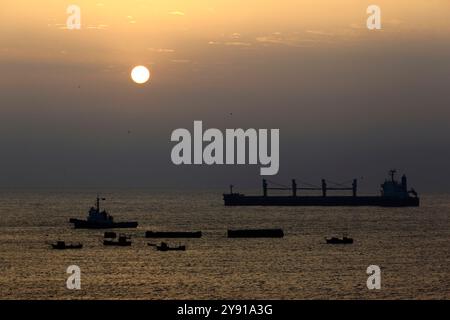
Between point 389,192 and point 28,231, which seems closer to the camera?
point 28,231

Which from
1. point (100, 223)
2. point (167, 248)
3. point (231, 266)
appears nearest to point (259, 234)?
point (100, 223)

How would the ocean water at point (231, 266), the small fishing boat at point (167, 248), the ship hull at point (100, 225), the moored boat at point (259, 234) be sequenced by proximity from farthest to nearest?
1. the ship hull at point (100, 225)
2. the moored boat at point (259, 234)
3. the small fishing boat at point (167, 248)
4. the ocean water at point (231, 266)

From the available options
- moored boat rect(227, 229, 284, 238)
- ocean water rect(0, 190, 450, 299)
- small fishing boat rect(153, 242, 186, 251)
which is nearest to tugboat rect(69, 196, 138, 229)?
ocean water rect(0, 190, 450, 299)

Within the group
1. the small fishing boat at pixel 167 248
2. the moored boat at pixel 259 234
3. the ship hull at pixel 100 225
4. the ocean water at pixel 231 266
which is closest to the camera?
the ocean water at pixel 231 266

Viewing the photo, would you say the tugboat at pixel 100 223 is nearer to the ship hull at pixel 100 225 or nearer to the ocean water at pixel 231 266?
the ship hull at pixel 100 225

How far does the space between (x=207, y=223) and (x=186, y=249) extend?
5171cm

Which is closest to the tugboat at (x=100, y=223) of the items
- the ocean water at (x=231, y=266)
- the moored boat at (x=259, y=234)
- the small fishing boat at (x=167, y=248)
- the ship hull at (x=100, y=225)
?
the ship hull at (x=100, y=225)

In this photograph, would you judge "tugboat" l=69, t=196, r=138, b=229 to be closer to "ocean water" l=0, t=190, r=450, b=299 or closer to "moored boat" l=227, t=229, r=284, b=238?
"ocean water" l=0, t=190, r=450, b=299

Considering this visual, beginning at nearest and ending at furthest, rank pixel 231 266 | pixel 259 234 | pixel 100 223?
1. pixel 231 266
2. pixel 259 234
3. pixel 100 223

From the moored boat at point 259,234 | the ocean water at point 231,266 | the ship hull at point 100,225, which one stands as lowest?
the ocean water at point 231,266

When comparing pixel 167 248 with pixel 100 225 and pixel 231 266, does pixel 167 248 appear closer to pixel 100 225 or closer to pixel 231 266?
pixel 231 266
